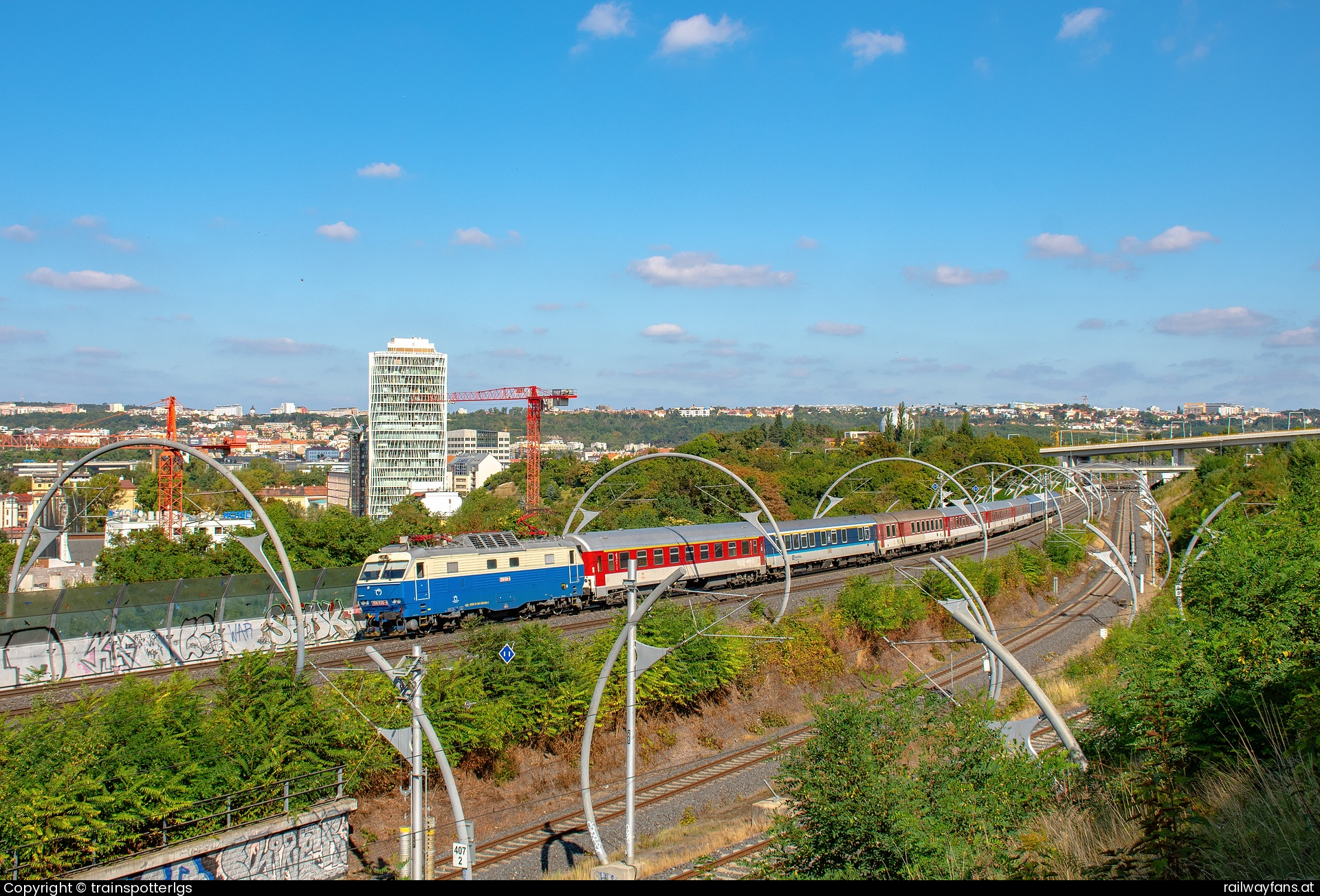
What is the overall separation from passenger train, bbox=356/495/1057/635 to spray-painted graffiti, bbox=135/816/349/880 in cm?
1127

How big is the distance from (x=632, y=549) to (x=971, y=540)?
36.7m

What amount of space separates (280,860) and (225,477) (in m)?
7.47

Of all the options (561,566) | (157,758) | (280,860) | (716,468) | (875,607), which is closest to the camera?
(157,758)

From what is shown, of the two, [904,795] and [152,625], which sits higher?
[904,795]

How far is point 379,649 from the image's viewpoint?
87.9 ft

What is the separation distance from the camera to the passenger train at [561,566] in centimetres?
2877

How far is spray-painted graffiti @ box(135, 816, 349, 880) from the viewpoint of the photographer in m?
15.2

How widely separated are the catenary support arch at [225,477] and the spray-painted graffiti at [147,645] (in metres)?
2.33

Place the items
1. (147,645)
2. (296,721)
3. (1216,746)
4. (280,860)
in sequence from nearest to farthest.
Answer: (1216,746) < (280,860) < (296,721) < (147,645)

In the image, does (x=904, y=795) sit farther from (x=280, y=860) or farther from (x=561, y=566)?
(x=561, y=566)

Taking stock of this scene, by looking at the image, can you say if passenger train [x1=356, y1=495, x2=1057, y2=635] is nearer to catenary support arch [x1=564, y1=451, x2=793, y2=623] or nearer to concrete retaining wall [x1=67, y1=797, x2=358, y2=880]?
catenary support arch [x1=564, y1=451, x2=793, y2=623]

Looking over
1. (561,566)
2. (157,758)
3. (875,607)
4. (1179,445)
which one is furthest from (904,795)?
(1179,445)

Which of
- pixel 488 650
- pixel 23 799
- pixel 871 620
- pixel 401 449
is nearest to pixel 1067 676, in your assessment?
pixel 871 620

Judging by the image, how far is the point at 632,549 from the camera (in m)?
34.4
